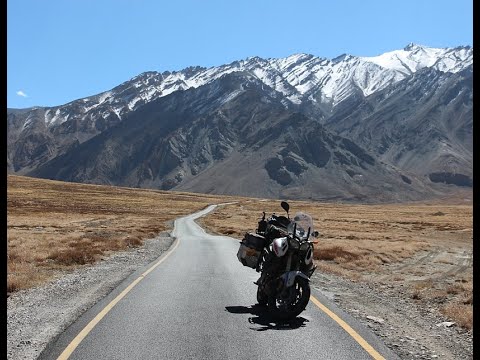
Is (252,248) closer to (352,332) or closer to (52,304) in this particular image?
(352,332)

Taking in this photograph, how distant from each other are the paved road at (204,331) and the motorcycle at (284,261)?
1.36 feet

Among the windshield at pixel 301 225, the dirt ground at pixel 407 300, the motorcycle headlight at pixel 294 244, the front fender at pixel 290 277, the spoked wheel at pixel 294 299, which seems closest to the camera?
the dirt ground at pixel 407 300

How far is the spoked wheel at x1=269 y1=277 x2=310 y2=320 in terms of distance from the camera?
1046cm

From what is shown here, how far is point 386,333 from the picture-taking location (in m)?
10.1

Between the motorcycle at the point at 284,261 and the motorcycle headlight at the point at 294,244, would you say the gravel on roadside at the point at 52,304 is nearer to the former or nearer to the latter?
the motorcycle at the point at 284,261

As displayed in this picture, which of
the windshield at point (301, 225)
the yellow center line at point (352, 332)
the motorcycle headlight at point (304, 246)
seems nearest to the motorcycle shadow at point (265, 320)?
the yellow center line at point (352, 332)

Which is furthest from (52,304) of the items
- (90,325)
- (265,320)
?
(265,320)

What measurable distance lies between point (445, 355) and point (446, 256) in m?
29.2

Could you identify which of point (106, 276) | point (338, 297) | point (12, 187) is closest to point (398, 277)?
point (338, 297)

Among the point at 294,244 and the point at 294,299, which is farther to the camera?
the point at 294,244

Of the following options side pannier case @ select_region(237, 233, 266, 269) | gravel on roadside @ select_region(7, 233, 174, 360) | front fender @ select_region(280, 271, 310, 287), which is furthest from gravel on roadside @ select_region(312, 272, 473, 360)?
gravel on roadside @ select_region(7, 233, 174, 360)

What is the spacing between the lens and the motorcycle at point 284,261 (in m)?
10.5

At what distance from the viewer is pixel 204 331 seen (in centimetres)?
965

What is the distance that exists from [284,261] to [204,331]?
234 cm
